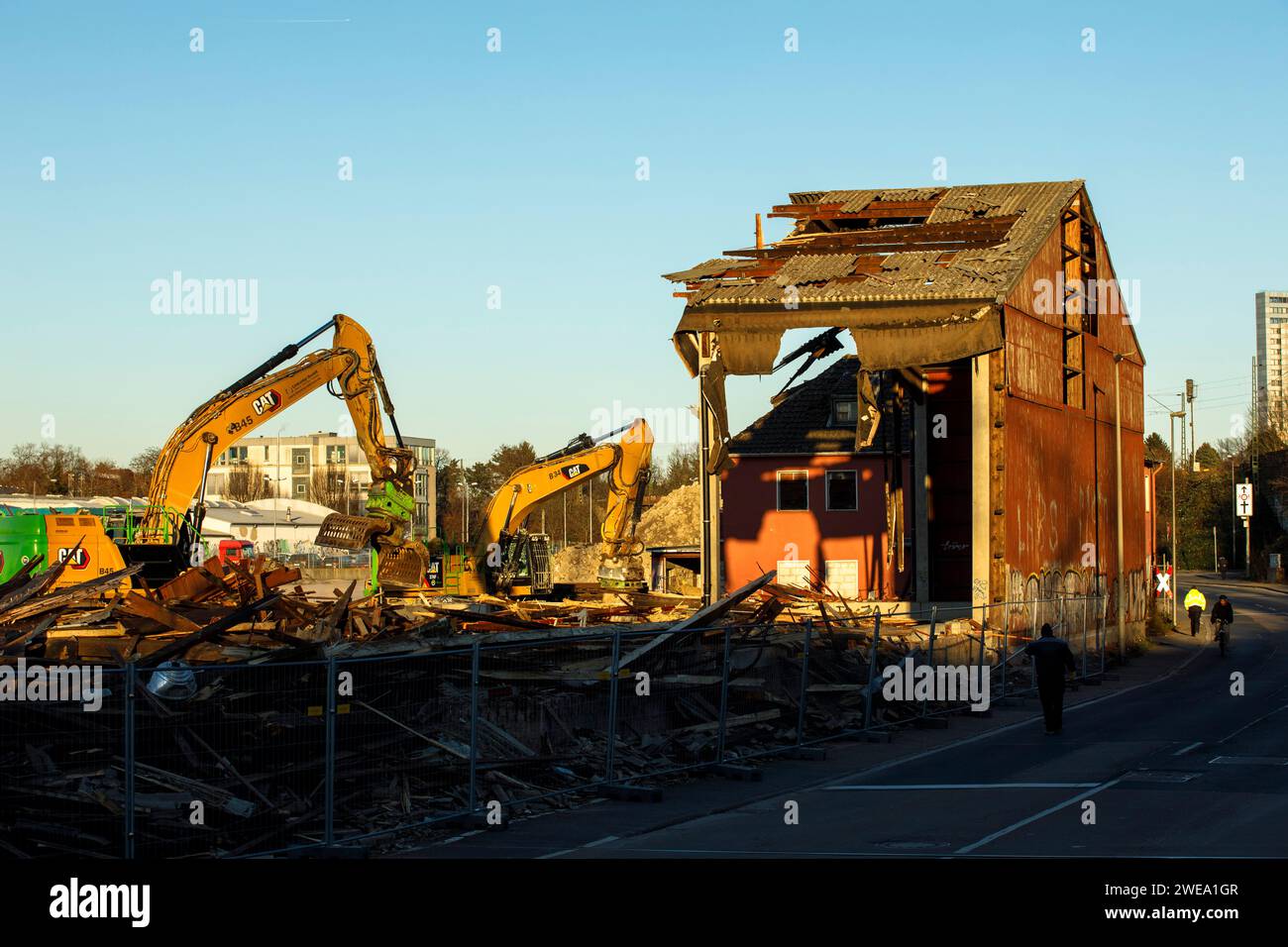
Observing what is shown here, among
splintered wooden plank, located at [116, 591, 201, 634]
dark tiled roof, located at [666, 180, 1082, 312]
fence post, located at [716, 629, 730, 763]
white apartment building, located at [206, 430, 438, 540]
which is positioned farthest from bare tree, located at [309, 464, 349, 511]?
fence post, located at [716, 629, 730, 763]

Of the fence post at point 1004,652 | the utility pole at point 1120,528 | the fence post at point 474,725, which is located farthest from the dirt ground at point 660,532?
the fence post at point 474,725

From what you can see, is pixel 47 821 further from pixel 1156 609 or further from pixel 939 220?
pixel 1156 609

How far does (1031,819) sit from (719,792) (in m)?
3.82

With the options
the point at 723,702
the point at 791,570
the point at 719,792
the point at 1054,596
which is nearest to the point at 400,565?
the point at 791,570

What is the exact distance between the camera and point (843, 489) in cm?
4906

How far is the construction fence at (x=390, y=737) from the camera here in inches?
476

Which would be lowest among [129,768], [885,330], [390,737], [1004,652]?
[1004,652]

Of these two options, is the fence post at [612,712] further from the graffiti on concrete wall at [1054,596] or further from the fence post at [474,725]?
the graffiti on concrete wall at [1054,596]

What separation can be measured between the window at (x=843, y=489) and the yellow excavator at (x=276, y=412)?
17.3m

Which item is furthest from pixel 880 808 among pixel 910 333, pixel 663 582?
pixel 663 582

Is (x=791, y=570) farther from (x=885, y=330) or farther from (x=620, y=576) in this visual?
(x=885, y=330)

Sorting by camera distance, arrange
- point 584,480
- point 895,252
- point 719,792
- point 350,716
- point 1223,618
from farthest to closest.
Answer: point 584,480
point 1223,618
point 895,252
point 719,792
point 350,716
